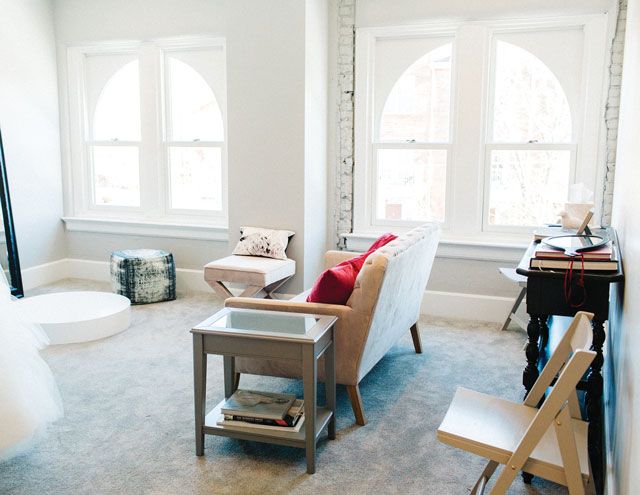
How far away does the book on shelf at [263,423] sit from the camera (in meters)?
2.69

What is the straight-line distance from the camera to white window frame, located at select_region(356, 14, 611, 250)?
449 centimetres

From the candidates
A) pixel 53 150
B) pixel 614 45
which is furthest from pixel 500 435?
pixel 53 150

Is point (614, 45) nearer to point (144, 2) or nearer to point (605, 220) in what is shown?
point (605, 220)

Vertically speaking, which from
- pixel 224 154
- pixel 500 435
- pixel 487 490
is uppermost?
pixel 224 154

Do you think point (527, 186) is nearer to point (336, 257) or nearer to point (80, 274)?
point (336, 257)

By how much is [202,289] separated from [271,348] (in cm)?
336

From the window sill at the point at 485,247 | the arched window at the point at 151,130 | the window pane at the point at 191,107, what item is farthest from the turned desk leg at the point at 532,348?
the window pane at the point at 191,107

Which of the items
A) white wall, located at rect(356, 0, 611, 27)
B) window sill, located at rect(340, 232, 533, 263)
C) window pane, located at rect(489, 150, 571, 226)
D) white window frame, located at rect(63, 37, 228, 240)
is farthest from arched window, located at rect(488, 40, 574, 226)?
white window frame, located at rect(63, 37, 228, 240)

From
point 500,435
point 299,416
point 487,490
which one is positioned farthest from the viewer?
point 299,416

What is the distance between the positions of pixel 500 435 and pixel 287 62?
3595 mm

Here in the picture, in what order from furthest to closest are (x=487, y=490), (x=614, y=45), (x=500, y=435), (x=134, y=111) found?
(x=134, y=111) < (x=614, y=45) < (x=487, y=490) < (x=500, y=435)

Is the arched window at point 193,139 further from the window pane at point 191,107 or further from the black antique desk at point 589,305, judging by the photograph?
the black antique desk at point 589,305

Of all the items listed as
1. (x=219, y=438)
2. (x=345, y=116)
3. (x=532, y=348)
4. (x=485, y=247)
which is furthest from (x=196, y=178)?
(x=532, y=348)

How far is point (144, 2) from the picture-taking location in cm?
562
